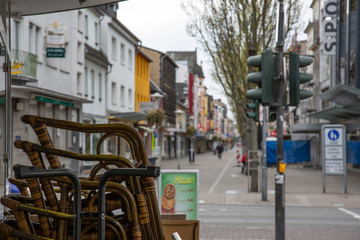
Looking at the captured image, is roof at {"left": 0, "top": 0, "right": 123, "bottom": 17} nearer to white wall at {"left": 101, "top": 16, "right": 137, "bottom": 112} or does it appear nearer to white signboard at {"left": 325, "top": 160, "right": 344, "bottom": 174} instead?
white signboard at {"left": 325, "top": 160, "right": 344, "bottom": 174}

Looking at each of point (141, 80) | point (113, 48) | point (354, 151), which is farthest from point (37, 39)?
point (141, 80)

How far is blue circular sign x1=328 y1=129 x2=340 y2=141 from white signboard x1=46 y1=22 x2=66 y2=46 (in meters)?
12.7

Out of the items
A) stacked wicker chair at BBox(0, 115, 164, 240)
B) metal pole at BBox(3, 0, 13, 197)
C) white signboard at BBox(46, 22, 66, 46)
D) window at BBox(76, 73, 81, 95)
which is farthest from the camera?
window at BBox(76, 73, 81, 95)

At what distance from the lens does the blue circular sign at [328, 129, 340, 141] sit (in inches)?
937

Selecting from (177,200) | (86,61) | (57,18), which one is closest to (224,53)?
(57,18)

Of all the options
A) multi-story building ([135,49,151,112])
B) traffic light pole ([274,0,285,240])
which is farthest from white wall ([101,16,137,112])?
traffic light pole ([274,0,285,240])

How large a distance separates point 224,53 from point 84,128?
84.4 ft

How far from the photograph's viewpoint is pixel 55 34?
2822 cm

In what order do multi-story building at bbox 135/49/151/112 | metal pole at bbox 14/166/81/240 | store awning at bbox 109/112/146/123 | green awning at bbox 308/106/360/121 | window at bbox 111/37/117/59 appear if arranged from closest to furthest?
1. metal pole at bbox 14/166/81/240
2. green awning at bbox 308/106/360/121
3. store awning at bbox 109/112/146/123
4. window at bbox 111/37/117/59
5. multi-story building at bbox 135/49/151/112

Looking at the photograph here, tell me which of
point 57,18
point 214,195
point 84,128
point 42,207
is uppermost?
point 57,18

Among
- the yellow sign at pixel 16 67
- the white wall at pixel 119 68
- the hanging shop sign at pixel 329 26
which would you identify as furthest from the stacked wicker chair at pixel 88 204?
the white wall at pixel 119 68

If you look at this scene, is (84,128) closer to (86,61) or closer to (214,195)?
(214,195)

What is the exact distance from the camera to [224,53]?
28.1 m

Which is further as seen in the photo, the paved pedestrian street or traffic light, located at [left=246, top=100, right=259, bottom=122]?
traffic light, located at [left=246, top=100, right=259, bottom=122]
